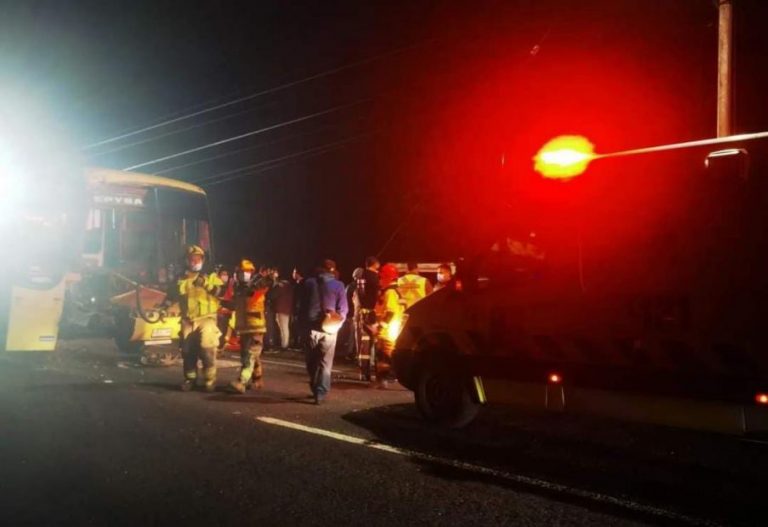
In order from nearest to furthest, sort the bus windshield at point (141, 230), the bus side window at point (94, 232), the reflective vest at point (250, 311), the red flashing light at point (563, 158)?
the red flashing light at point (563, 158)
the reflective vest at point (250, 311)
the bus side window at point (94, 232)
the bus windshield at point (141, 230)

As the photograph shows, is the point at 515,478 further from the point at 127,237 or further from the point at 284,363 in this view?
the point at 127,237

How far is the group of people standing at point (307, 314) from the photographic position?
879cm

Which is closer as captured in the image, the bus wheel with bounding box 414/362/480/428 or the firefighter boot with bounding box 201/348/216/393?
the bus wheel with bounding box 414/362/480/428

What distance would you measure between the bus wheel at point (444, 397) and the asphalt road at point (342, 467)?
0.20 meters

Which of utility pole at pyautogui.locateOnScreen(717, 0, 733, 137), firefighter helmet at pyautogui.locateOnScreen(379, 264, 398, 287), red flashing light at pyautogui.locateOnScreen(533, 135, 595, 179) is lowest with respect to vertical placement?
firefighter helmet at pyautogui.locateOnScreen(379, 264, 398, 287)

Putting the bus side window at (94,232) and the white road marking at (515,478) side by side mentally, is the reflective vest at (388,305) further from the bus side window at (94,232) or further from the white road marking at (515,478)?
the bus side window at (94,232)

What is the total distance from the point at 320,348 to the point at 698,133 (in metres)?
8.81

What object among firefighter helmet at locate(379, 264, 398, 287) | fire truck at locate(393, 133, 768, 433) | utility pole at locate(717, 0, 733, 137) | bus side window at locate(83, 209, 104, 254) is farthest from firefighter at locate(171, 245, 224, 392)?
utility pole at locate(717, 0, 733, 137)

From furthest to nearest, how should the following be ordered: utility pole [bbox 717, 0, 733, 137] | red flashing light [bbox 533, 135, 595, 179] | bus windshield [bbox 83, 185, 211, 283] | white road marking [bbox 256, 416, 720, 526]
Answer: bus windshield [bbox 83, 185, 211, 283]
utility pole [bbox 717, 0, 733, 137]
red flashing light [bbox 533, 135, 595, 179]
white road marking [bbox 256, 416, 720, 526]

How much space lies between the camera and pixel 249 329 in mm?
9516

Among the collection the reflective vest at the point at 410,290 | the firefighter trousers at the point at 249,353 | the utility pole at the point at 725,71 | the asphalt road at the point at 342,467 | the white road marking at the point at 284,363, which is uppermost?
the utility pole at the point at 725,71

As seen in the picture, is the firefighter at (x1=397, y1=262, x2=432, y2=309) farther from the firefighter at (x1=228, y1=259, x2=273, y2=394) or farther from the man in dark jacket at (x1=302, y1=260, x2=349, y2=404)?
the firefighter at (x1=228, y1=259, x2=273, y2=394)

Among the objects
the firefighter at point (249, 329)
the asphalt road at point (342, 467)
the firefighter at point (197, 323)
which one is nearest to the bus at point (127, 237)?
the firefighter at point (197, 323)

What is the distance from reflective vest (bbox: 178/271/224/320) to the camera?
938 cm
